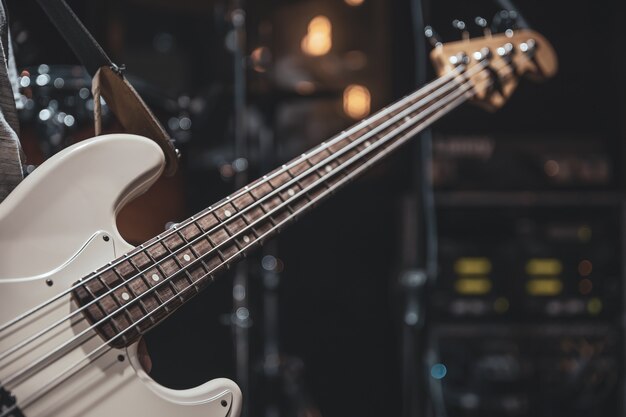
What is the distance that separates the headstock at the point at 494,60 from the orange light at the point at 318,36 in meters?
1.64

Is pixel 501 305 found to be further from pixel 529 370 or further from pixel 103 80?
pixel 103 80

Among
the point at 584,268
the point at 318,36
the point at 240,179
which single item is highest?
the point at 318,36

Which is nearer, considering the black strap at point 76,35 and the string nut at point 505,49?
the black strap at point 76,35

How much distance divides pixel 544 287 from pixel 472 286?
0.23 meters

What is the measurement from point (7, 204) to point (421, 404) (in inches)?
53.4

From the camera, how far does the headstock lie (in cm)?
116

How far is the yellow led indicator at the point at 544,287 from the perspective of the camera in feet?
7.07

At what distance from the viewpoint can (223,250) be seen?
88 cm

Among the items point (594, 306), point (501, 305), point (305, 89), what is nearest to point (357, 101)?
point (305, 89)

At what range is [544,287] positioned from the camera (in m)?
2.16

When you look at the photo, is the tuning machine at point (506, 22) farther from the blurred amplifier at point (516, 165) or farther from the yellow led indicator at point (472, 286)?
the yellow led indicator at point (472, 286)

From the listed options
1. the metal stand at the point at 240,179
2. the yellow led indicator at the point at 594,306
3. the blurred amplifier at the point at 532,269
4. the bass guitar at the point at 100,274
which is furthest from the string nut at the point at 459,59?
the yellow led indicator at the point at 594,306

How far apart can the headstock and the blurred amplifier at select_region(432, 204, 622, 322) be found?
965 mm

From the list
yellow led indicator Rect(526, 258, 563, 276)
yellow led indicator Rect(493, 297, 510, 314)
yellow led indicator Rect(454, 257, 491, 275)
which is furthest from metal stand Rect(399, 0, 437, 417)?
yellow led indicator Rect(526, 258, 563, 276)
